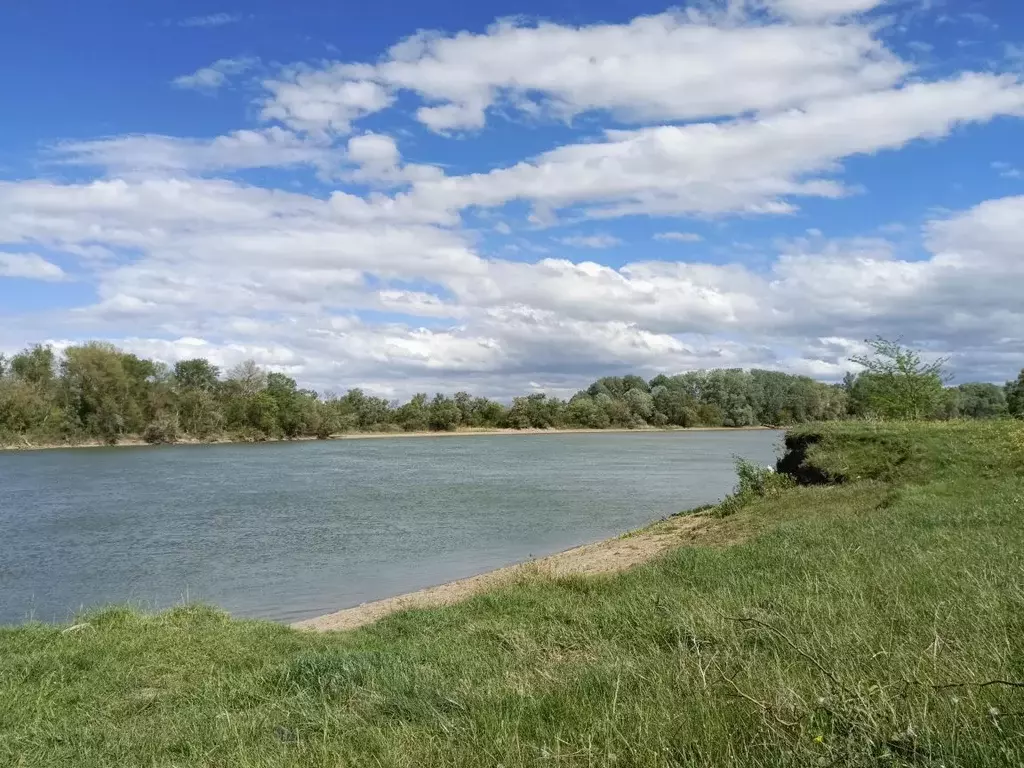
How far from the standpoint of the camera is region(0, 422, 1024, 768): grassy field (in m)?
4.18

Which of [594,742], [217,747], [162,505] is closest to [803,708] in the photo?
[594,742]

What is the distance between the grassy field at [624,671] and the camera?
165 inches

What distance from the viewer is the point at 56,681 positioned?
9289 millimetres

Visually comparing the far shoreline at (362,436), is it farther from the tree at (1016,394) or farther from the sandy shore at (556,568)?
the sandy shore at (556,568)

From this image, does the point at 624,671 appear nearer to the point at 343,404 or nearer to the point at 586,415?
the point at 343,404

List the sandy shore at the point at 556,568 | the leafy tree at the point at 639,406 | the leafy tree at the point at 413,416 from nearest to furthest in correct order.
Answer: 1. the sandy shore at the point at 556,568
2. the leafy tree at the point at 413,416
3. the leafy tree at the point at 639,406

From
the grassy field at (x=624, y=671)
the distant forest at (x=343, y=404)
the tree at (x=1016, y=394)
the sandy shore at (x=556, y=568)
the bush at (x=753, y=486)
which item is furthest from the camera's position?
the distant forest at (x=343, y=404)

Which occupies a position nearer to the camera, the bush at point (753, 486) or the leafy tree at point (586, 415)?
the bush at point (753, 486)

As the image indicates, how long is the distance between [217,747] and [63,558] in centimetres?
2113

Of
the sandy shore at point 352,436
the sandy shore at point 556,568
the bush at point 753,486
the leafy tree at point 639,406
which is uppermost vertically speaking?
the leafy tree at point 639,406

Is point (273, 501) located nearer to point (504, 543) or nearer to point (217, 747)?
point (504, 543)

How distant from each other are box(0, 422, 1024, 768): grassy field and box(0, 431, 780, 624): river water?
6.72 m

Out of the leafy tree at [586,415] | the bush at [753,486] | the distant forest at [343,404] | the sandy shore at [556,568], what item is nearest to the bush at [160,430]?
the distant forest at [343,404]

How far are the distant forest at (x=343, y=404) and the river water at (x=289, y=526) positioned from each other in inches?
725
